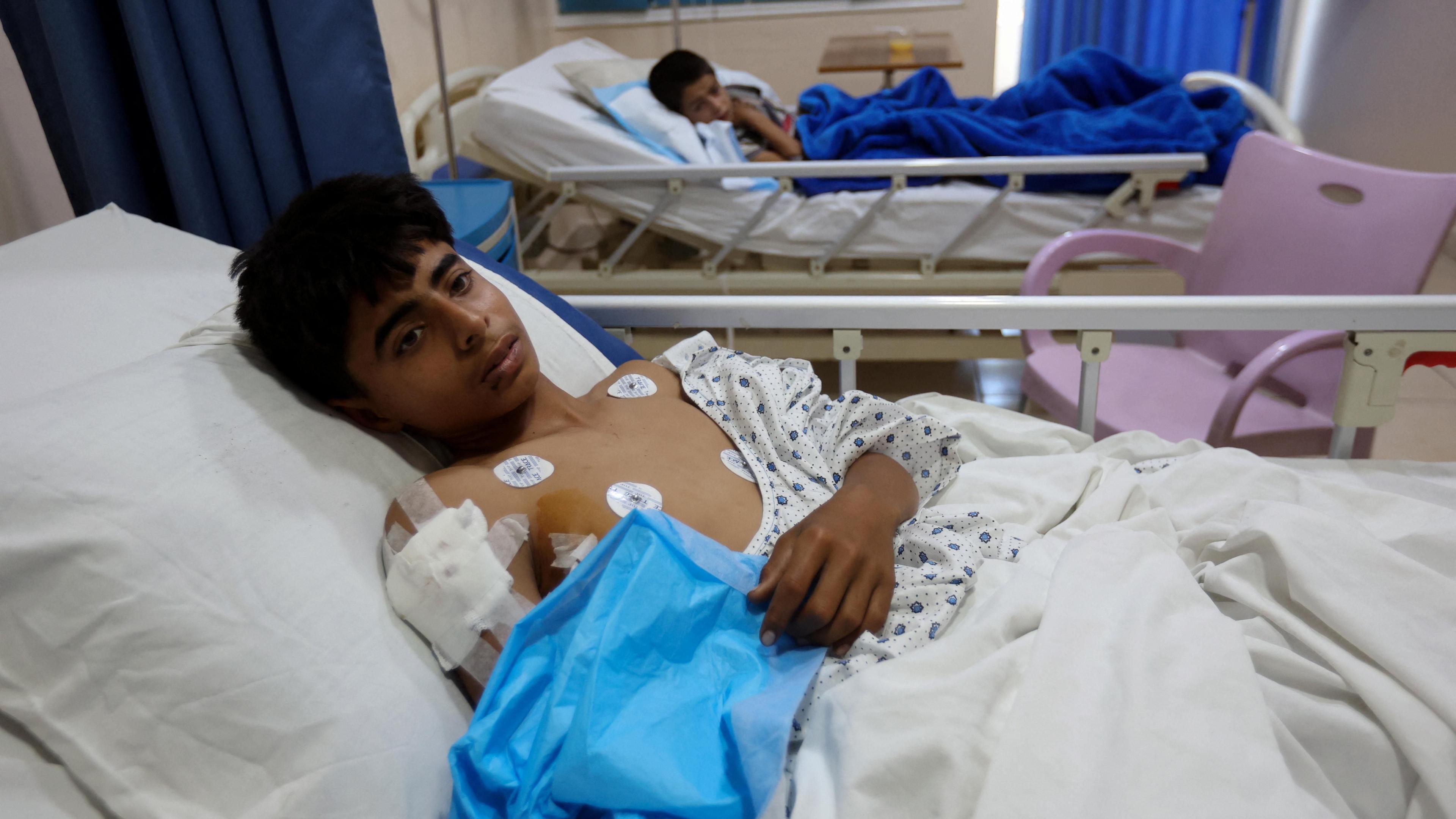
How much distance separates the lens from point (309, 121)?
1425 mm

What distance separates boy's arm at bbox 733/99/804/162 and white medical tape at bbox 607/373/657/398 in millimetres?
1899

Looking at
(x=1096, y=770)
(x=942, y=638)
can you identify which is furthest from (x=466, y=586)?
(x=1096, y=770)

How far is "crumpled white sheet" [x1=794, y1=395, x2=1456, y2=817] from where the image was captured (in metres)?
0.69

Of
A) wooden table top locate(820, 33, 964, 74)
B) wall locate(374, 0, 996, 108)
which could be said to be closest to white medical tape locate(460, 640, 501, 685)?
wooden table top locate(820, 33, 964, 74)

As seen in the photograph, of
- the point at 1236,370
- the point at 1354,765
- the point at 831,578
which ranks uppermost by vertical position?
the point at 831,578

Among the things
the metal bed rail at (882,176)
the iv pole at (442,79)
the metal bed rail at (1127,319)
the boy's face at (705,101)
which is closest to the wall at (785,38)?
the boy's face at (705,101)

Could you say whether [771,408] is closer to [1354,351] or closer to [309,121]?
[1354,351]

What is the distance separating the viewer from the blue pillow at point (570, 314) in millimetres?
1334

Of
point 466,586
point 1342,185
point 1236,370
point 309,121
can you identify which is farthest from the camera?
point 1236,370

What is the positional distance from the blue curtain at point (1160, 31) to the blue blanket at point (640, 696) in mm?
4467

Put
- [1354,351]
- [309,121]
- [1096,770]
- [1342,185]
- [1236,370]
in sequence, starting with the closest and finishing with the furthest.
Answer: [1096,770] → [1354,351] → [309,121] → [1342,185] → [1236,370]

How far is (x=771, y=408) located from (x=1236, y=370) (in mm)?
1337

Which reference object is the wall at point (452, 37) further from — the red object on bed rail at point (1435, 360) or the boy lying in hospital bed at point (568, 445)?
the red object on bed rail at point (1435, 360)

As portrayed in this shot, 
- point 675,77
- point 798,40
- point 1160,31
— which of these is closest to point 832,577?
point 675,77
